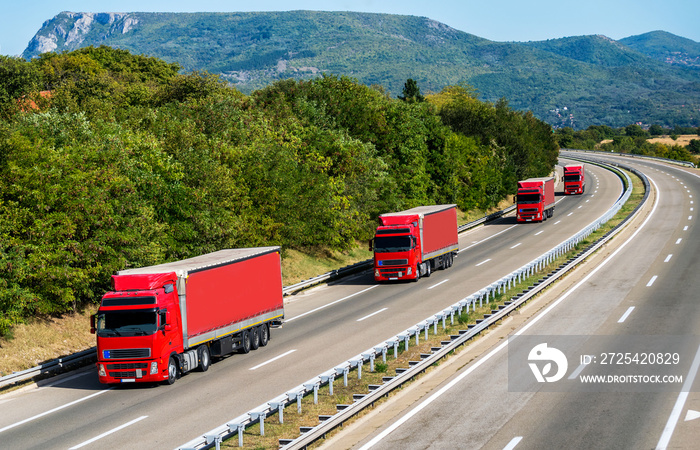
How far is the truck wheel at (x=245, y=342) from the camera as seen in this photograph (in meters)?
27.1

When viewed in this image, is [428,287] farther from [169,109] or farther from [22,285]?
[169,109]

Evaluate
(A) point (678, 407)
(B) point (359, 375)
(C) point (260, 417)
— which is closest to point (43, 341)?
(B) point (359, 375)

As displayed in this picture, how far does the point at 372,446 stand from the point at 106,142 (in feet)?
81.7

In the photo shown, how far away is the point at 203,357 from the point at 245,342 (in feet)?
8.48

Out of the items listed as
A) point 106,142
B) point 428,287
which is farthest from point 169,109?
point 428,287

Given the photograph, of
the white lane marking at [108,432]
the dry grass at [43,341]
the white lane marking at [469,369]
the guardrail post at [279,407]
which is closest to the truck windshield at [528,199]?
the white lane marking at [469,369]

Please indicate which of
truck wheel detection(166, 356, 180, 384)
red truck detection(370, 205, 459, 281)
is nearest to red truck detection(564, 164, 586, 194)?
red truck detection(370, 205, 459, 281)

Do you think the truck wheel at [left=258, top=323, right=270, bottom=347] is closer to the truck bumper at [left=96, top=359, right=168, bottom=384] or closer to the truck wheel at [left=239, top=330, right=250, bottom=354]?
the truck wheel at [left=239, top=330, right=250, bottom=354]

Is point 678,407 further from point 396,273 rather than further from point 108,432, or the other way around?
point 396,273

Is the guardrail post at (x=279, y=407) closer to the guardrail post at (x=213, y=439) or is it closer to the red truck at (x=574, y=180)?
the guardrail post at (x=213, y=439)

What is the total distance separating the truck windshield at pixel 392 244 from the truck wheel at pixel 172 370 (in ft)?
63.5

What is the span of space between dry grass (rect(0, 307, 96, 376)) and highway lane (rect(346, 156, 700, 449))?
1590 cm

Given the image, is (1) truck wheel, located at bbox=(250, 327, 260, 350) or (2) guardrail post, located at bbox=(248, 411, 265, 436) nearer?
(2) guardrail post, located at bbox=(248, 411, 265, 436)

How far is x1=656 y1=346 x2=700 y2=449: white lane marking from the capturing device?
565 inches
